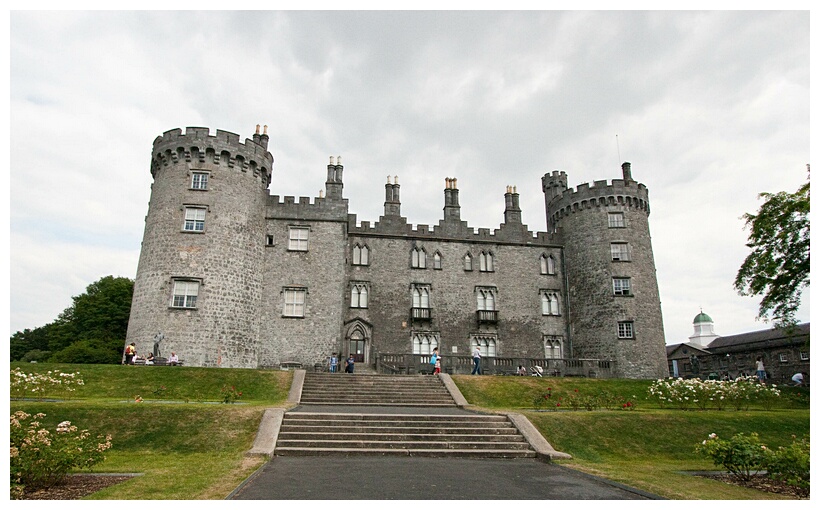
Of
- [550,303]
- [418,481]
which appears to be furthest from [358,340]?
[418,481]

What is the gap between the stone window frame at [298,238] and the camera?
3516 cm

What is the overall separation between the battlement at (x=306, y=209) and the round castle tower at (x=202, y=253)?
1.39 metres

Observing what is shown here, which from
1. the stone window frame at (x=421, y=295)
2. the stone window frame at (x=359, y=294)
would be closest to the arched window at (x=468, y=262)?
the stone window frame at (x=421, y=295)

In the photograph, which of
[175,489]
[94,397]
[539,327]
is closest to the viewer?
[175,489]

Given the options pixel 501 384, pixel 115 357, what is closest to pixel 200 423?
pixel 501 384

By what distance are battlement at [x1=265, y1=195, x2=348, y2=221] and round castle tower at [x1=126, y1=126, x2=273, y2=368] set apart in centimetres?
139

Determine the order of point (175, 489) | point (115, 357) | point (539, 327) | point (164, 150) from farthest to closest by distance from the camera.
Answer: point (115, 357)
point (539, 327)
point (164, 150)
point (175, 489)

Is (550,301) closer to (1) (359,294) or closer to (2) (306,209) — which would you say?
(1) (359,294)

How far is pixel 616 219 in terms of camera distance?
38.6 metres

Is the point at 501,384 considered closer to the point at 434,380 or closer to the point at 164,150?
the point at 434,380

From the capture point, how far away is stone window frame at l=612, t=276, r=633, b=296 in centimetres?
3691

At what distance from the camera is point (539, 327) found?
37906mm

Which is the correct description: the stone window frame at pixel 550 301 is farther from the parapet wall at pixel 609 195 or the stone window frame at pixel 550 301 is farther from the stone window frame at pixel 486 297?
the parapet wall at pixel 609 195

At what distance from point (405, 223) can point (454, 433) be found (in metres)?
24.3
